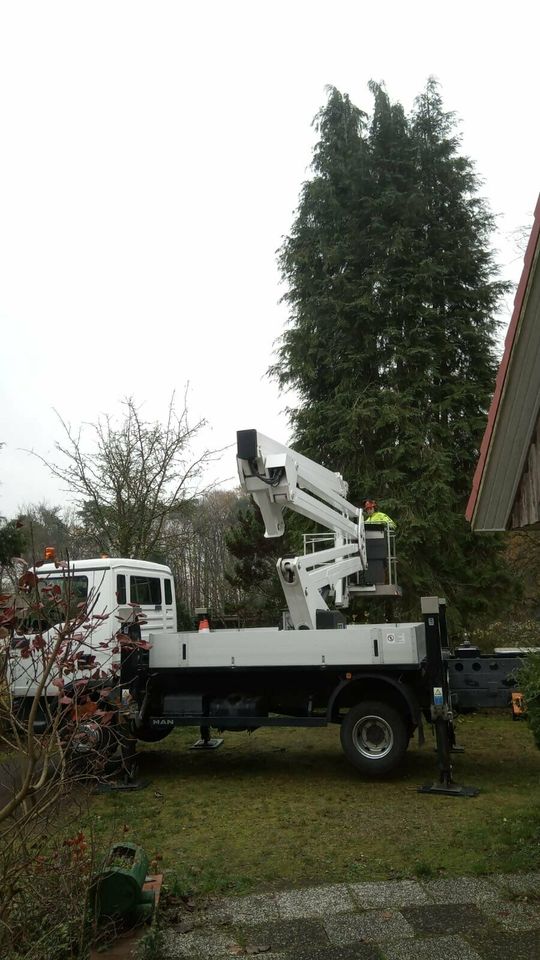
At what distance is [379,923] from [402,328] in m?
13.2

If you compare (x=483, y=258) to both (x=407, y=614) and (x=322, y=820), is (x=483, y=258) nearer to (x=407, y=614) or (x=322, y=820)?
(x=407, y=614)

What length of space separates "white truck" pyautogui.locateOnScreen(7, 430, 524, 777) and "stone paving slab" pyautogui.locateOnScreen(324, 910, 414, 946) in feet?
10.5

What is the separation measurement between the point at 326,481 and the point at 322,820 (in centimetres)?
443

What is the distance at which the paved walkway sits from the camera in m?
3.85

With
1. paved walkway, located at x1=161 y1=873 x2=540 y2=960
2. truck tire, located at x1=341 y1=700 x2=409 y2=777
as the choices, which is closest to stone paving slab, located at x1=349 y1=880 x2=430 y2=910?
paved walkway, located at x1=161 y1=873 x2=540 y2=960

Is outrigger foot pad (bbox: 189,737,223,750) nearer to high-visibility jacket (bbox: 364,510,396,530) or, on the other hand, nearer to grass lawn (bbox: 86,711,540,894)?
grass lawn (bbox: 86,711,540,894)

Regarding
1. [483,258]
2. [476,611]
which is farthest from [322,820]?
[483,258]

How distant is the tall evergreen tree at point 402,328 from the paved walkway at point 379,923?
9901 millimetres

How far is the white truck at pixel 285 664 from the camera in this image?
25.7 feet

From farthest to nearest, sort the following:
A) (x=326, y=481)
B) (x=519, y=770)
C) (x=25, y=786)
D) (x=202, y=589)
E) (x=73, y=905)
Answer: (x=202, y=589) → (x=326, y=481) → (x=519, y=770) → (x=73, y=905) → (x=25, y=786)

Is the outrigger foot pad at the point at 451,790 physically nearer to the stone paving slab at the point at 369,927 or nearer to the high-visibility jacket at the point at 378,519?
the stone paving slab at the point at 369,927

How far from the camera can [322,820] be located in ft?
21.4

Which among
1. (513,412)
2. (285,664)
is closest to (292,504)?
(285,664)

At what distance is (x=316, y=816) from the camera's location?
21.9 feet
